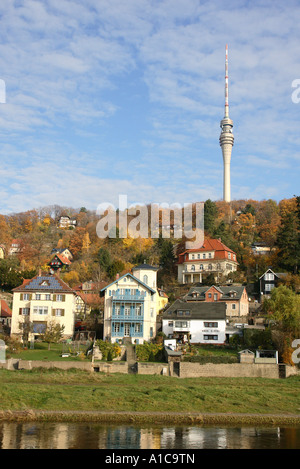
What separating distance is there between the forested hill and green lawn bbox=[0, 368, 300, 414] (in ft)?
95.0

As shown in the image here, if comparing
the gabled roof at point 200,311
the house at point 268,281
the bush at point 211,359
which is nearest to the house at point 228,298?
the house at point 268,281

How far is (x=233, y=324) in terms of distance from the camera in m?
55.8

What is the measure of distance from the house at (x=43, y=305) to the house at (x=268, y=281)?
29.8 metres

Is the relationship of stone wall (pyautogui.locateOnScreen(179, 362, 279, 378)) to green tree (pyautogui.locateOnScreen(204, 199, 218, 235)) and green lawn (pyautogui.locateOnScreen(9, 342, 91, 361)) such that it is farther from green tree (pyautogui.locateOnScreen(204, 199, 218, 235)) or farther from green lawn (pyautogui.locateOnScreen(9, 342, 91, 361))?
green tree (pyautogui.locateOnScreen(204, 199, 218, 235))

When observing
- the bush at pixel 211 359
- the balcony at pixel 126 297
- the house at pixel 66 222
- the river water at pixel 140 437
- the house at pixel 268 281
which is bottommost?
the river water at pixel 140 437

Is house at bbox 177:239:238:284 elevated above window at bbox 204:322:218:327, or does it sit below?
above

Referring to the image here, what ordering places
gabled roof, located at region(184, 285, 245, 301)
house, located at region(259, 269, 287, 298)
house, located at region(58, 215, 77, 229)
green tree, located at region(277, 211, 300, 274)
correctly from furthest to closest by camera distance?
house, located at region(58, 215, 77, 229) < house, located at region(259, 269, 287, 298) < green tree, located at region(277, 211, 300, 274) < gabled roof, located at region(184, 285, 245, 301)

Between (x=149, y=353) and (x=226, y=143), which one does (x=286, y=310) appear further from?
(x=226, y=143)

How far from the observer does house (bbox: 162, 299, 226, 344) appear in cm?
5166

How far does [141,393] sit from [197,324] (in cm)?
1875

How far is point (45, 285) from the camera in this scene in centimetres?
5606

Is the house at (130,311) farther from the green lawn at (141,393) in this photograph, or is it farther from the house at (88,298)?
the house at (88,298)

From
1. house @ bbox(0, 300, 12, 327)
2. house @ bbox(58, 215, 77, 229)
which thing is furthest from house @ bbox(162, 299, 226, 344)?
house @ bbox(58, 215, 77, 229)

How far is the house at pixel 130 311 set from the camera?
52375mm
